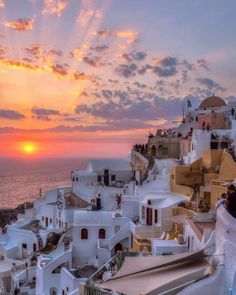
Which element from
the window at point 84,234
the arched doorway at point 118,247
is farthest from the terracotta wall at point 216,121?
the window at point 84,234

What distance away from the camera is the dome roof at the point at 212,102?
50.8 m

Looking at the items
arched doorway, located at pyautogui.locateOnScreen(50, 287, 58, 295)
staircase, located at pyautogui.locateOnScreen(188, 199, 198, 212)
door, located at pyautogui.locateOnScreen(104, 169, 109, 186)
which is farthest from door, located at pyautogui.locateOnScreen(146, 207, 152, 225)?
door, located at pyautogui.locateOnScreen(104, 169, 109, 186)

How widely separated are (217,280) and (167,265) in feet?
5.78

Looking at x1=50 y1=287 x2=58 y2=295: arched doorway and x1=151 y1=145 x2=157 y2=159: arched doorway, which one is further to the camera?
x1=151 y1=145 x2=157 y2=159: arched doorway

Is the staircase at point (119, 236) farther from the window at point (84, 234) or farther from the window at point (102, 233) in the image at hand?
the window at point (84, 234)

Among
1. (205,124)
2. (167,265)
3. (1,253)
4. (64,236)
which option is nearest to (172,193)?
(64,236)

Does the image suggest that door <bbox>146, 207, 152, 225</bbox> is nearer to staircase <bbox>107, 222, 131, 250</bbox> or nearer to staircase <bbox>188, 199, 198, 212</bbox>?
staircase <bbox>107, 222, 131, 250</bbox>

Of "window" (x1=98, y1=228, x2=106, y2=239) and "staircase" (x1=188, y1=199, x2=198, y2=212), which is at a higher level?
"staircase" (x1=188, y1=199, x2=198, y2=212)

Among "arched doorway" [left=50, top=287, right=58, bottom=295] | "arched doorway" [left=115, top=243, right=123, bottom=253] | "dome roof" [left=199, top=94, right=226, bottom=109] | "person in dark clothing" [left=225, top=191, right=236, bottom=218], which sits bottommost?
"arched doorway" [left=50, top=287, right=58, bottom=295]

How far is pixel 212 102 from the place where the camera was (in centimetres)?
5125

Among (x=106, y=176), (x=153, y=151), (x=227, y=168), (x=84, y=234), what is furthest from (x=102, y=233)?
(x=153, y=151)

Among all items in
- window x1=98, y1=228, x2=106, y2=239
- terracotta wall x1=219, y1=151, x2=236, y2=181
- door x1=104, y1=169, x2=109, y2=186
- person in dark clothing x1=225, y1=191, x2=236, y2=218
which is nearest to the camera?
person in dark clothing x1=225, y1=191, x2=236, y2=218

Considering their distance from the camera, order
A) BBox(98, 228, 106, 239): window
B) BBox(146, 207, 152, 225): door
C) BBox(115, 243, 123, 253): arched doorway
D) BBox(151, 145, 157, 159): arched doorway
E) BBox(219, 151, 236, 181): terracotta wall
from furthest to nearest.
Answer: BBox(151, 145, 157, 159): arched doorway → BBox(98, 228, 106, 239): window → BBox(115, 243, 123, 253): arched doorway → BBox(146, 207, 152, 225): door → BBox(219, 151, 236, 181): terracotta wall

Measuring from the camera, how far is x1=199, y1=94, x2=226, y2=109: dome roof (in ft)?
167
